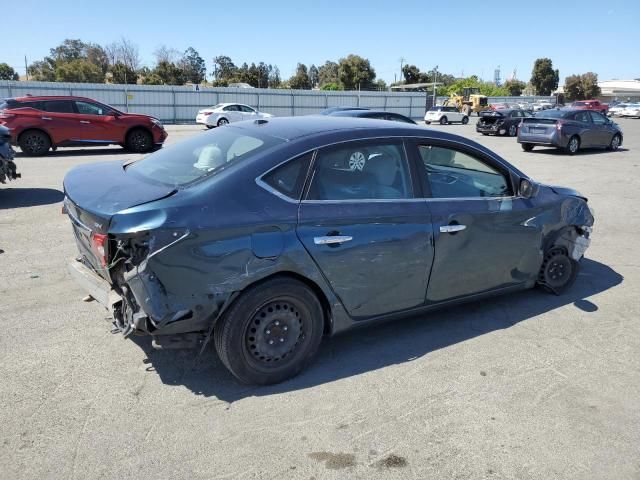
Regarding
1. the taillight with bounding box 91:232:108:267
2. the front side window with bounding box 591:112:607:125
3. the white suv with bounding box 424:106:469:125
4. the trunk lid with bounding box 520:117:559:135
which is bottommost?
the taillight with bounding box 91:232:108:267

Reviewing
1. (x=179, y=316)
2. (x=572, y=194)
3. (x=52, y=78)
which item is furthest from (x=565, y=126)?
(x=52, y=78)

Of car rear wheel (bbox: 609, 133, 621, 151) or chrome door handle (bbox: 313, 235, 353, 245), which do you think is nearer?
chrome door handle (bbox: 313, 235, 353, 245)

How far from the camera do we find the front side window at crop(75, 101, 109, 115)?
1496cm

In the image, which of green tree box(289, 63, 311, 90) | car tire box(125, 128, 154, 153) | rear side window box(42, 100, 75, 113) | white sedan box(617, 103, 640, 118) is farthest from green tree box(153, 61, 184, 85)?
→ rear side window box(42, 100, 75, 113)

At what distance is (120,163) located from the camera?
14.5 feet

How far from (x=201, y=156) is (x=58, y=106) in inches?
514

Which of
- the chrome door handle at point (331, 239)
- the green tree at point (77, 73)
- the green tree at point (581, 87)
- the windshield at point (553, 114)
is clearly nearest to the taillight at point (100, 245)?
the chrome door handle at point (331, 239)

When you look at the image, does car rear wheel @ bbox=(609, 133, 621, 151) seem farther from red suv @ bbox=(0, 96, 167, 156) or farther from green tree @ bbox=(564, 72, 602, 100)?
green tree @ bbox=(564, 72, 602, 100)

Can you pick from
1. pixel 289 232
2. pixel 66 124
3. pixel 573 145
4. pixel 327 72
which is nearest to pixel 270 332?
pixel 289 232

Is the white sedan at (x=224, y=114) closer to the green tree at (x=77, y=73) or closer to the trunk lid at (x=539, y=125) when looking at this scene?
the trunk lid at (x=539, y=125)

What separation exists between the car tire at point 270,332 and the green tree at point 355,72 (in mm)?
74479

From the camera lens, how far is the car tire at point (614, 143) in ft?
64.6

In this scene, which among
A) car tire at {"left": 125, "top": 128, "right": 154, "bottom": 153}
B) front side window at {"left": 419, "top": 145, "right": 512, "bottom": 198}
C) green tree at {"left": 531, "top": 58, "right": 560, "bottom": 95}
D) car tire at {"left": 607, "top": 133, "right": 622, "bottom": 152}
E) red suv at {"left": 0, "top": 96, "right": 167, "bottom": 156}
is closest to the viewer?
front side window at {"left": 419, "top": 145, "right": 512, "bottom": 198}

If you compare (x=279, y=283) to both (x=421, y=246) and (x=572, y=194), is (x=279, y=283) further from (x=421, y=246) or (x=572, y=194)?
(x=572, y=194)
